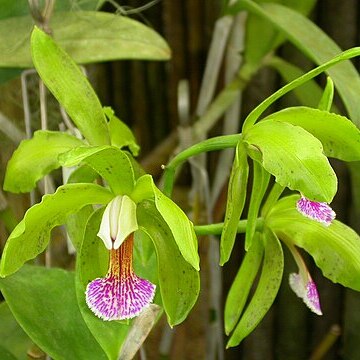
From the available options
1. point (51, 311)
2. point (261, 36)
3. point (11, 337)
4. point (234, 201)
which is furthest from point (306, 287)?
point (261, 36)

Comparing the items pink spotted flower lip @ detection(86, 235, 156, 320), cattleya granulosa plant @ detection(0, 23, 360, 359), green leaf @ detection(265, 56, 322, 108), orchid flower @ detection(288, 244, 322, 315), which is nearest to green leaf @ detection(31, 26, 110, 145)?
cattleya granulosa plant @ detection(0, 23, 360, 359)

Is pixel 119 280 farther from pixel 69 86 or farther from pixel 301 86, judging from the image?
pixel 301 86

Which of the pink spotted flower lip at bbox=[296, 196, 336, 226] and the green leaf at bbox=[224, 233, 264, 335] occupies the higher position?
the pink spotted flower lip at bbox=[296, 196, 336, 226]

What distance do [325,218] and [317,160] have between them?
0.31ft

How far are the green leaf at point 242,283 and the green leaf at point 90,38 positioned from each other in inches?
11.0

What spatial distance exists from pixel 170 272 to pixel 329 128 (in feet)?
0.61

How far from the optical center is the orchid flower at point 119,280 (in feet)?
2.01

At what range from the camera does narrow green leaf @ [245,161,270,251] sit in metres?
0.64

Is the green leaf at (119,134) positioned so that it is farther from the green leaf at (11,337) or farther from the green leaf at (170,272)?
the green leaf at (11,337)

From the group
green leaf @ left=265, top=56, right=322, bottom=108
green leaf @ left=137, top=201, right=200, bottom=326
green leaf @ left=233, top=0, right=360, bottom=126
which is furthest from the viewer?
green leaf @ left=265, top=56, right=322, bottom=108

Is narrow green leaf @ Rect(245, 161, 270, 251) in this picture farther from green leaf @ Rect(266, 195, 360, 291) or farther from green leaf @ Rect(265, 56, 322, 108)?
green leaf @ Rect(265, 56, 322, 108)

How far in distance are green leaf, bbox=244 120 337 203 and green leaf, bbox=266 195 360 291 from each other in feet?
0.45

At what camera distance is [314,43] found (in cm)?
93

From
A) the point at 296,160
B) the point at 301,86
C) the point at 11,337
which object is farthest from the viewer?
the point at 301,86
